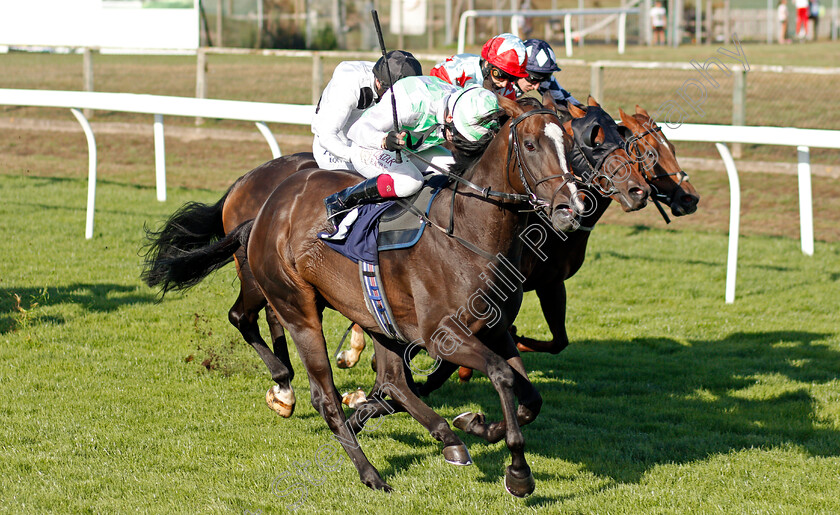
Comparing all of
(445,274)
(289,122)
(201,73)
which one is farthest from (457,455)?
(201,73)

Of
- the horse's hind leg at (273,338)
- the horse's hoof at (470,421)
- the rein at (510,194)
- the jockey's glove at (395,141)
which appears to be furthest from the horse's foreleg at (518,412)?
the horse's hind leg at (273,338)

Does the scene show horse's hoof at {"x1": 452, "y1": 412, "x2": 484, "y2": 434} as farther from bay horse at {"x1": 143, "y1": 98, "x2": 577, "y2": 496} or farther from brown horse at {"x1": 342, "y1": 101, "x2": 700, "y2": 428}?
brown horse at {"x1": 342, "y1": 101, "x2": 700, "y2": 428}

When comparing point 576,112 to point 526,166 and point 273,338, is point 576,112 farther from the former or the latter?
point 273,338

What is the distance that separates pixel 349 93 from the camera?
4598 millimetres

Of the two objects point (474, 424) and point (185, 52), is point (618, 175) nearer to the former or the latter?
point (474, 424)

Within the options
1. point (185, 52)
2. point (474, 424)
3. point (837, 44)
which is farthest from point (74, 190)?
point (837, 44)

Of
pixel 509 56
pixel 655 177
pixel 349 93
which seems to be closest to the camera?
pixel 349 93

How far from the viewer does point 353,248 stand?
4027 millimetres

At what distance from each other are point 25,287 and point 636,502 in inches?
192

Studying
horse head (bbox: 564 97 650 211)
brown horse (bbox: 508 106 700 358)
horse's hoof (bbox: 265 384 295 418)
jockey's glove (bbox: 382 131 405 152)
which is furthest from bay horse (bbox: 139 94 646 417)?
jockey's glove (bbox: 382 131 405 152)

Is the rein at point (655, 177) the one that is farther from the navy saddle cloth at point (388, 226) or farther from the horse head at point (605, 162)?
the navy saddle cloth at point (388, 226)

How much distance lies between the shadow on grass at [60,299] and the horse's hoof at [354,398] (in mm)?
2339

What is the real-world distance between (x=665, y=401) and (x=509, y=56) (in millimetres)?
1983

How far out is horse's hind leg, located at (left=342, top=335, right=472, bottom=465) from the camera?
3.93 meters
